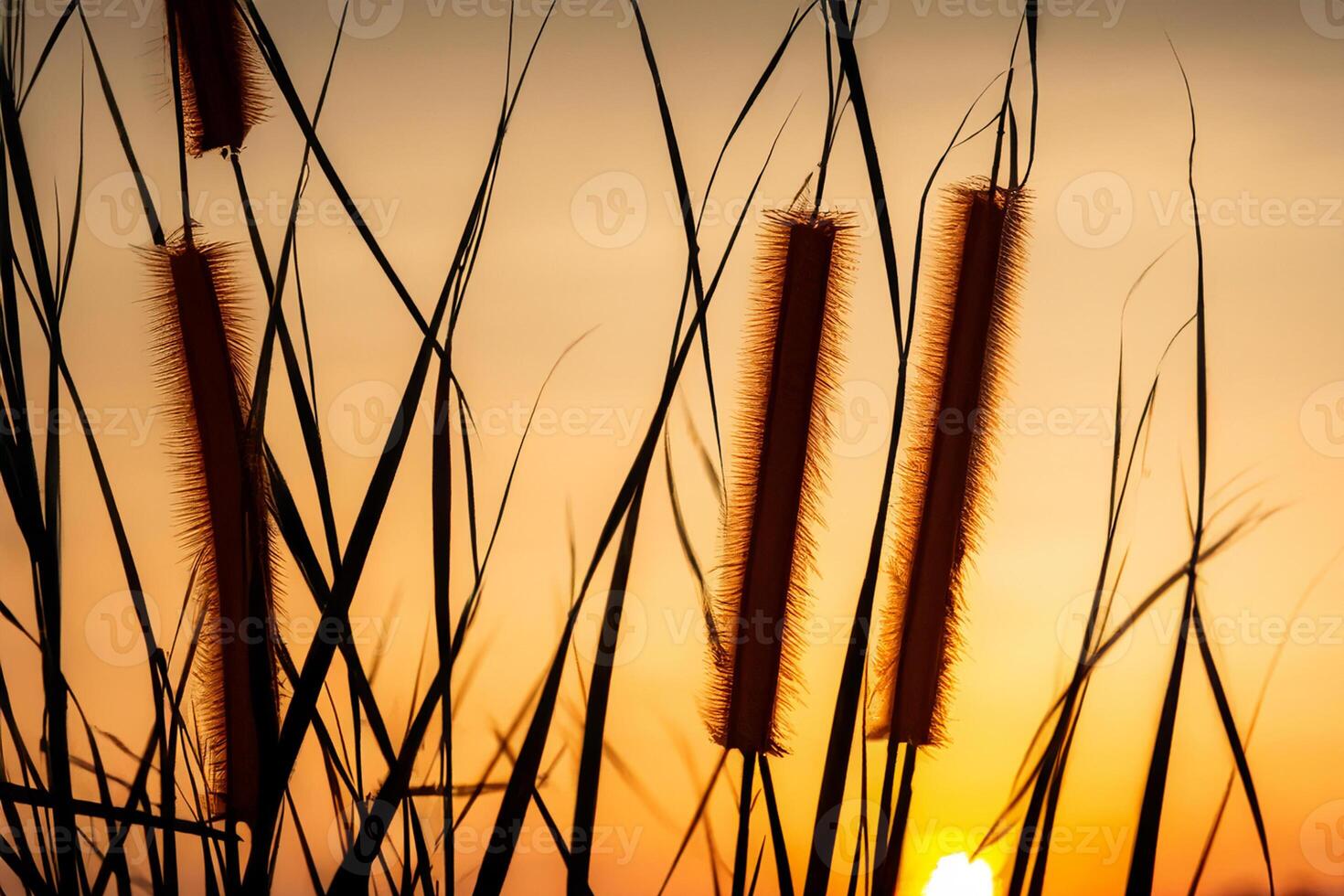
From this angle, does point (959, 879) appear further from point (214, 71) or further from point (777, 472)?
point (214, 71)

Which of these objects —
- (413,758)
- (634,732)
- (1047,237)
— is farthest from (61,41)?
(1047,237)

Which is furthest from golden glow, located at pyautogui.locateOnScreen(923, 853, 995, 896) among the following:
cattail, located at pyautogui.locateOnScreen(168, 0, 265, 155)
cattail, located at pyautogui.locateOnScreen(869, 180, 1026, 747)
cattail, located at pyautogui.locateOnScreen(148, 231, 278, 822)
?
cattail, located at pyautogui.locateOnScreen(168, 0, 265, 155)

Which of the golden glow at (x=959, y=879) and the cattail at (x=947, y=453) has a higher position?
the cattail at (x=947, y=453)

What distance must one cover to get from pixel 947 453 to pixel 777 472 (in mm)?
186

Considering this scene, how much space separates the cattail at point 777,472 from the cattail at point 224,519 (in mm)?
466

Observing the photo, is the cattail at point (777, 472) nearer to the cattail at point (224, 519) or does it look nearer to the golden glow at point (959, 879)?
the golden glow at point (959, 879)

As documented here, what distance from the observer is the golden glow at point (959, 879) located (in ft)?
2.67

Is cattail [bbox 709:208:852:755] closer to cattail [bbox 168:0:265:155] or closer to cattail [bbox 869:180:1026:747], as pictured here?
cattail [bbox 869:180:1026:747]

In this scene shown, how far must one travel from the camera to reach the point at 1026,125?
33.1 inches

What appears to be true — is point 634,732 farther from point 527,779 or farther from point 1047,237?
point 1047,237

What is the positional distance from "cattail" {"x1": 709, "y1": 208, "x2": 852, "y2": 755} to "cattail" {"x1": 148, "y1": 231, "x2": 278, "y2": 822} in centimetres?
47

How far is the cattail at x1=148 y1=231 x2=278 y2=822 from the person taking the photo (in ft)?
2.54

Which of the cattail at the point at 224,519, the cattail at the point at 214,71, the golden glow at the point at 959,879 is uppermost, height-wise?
the cattail at the point at 214,71

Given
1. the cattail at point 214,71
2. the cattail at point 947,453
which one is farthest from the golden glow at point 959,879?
the cattail at point 214,71
